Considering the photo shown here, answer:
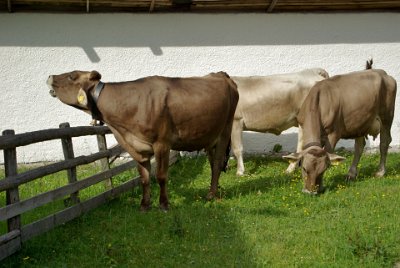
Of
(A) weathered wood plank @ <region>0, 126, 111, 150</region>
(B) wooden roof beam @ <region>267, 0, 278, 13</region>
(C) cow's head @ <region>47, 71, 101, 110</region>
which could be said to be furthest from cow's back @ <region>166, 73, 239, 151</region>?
(B) wooden roof beam @ <region>267, 0, 278, 13</region>

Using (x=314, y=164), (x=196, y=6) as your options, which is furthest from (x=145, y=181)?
(x=196, y=6)

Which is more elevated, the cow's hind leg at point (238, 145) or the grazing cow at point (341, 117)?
the grazing cow at point (341, 117)

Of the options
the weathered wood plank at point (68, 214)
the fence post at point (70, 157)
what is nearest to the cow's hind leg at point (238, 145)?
the weathered wood plank at point (68, 214)

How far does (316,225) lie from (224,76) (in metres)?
2.89

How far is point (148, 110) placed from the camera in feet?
21.4

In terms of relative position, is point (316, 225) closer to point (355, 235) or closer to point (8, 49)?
point (355, 235)

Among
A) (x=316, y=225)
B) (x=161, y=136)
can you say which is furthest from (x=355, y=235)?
(x=161, y=136)

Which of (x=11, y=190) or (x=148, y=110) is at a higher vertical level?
(x=148, y=110)

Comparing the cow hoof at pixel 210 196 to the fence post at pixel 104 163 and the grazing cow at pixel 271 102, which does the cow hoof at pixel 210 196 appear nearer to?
the fence post at pixel 104 163

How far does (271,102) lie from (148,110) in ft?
13.7

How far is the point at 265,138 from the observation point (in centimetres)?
1176

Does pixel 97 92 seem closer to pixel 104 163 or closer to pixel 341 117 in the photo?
pixel 104 163

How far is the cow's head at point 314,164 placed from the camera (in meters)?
7.36

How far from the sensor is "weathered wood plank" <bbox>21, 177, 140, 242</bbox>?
5.32 meters
